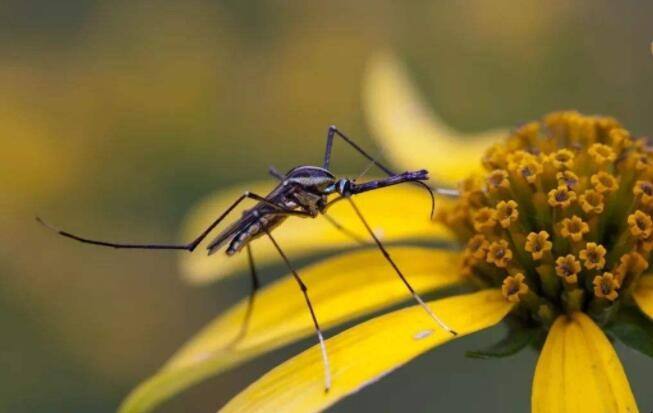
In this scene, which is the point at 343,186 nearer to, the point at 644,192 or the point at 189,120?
the point at 644,192

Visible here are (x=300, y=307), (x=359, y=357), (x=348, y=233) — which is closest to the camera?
(x=359, y=357)

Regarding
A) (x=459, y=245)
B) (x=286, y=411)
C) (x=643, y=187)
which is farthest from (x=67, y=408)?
(x=643, y=187)

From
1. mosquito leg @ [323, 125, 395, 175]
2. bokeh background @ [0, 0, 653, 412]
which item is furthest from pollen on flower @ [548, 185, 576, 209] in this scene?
bokeh background @ [0, 0, 653, 412]

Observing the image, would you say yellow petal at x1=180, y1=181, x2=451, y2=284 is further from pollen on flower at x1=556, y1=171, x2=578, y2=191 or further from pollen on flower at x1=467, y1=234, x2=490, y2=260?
pollen on flower at x1=556, y1=171, x2=578, y2=191

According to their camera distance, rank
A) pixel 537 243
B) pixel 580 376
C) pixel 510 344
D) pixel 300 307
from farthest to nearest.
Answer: pixel 300 307 < pixel 537 243 < pixel 510 344 < pixel 580 376

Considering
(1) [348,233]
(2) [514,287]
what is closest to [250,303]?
(1) [348,233]

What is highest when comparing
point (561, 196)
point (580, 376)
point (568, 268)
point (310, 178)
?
point (310, 178)

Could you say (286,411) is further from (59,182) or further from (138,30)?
(138,30)

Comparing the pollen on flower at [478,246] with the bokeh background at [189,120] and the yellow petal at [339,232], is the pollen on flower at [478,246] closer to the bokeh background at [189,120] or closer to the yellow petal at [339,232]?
the yellow petal at [339,232]

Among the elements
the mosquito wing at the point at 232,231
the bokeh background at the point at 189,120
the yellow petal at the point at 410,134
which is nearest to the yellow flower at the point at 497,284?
the mosquito wing at the point at 232,231
